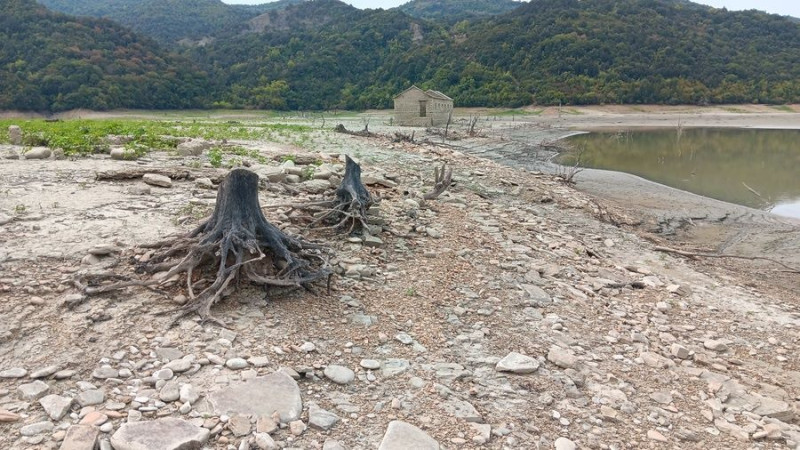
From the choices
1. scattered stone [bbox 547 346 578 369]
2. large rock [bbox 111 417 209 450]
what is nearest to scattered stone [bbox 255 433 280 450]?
large rock [bbox 111 417 209 450]

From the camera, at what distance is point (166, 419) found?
3.56 m

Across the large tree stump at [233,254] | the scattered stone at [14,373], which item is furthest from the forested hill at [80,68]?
the scattered stone at [14,373]

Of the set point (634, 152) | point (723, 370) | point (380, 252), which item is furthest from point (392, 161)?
point (634, 152)

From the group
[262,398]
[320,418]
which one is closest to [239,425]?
[262,398]

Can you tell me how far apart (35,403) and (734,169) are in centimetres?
3060

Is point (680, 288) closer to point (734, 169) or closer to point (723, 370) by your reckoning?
point (723, 370)

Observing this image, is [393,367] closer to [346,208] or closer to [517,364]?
[517,364]

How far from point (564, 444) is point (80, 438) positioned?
3.51 m

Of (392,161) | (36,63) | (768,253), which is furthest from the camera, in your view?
(36,63)

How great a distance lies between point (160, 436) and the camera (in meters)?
3.38

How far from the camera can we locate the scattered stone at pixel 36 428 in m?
3.31

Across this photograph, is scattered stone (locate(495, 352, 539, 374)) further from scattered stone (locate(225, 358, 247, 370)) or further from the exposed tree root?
the exposed tree root

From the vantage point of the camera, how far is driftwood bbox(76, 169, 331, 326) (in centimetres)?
511

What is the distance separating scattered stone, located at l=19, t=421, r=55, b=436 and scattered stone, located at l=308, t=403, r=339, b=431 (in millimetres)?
1719
